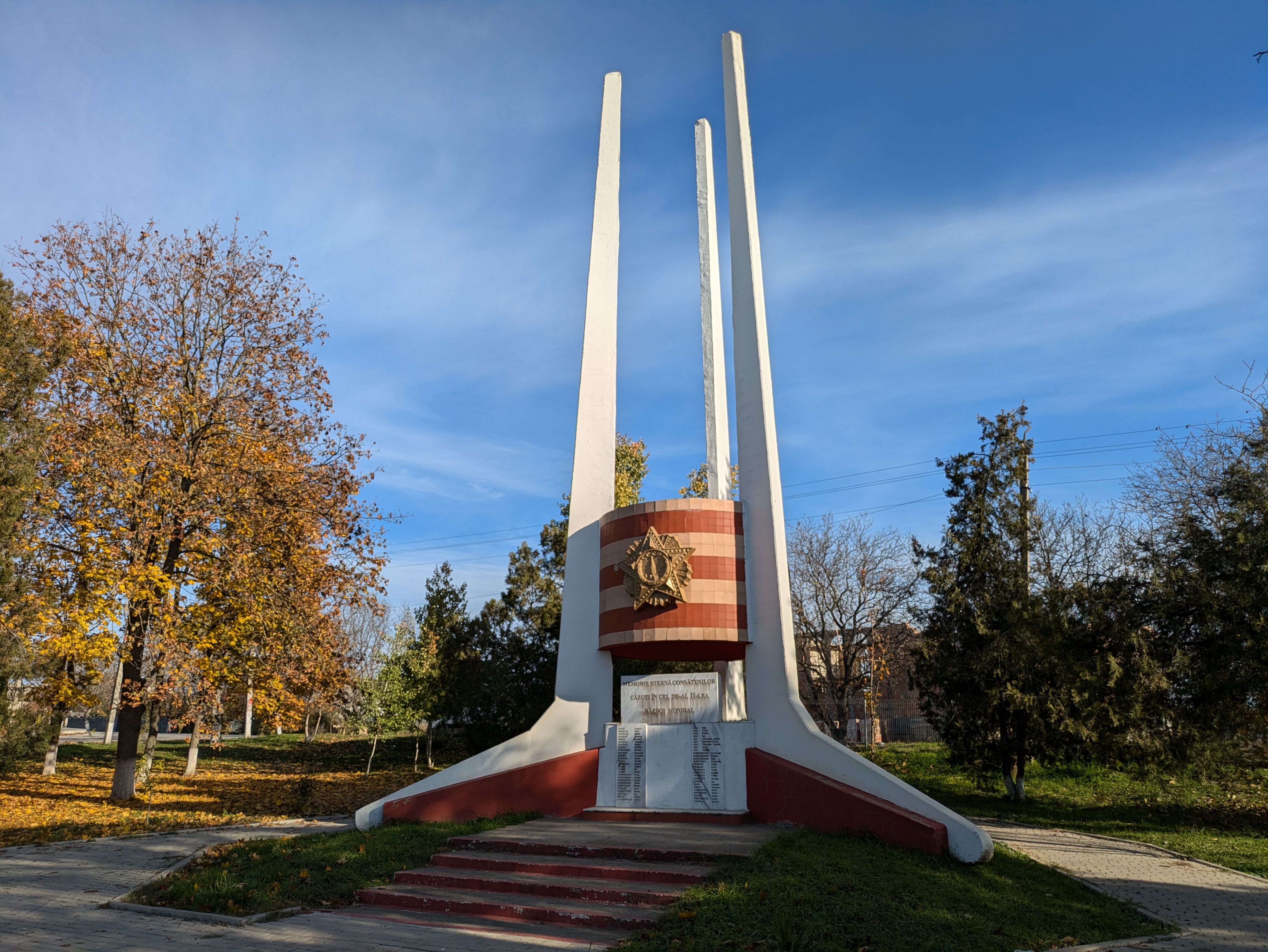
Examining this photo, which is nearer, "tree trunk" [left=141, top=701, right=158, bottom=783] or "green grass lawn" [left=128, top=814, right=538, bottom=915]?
"green grass lawn" [left=128, top=814, right=538, bottom=915]

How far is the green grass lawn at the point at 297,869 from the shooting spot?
9367mm

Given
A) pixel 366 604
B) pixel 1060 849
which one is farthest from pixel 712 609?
pixel 366 604

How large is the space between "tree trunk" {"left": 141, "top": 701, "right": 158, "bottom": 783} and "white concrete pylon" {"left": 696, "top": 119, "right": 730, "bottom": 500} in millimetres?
15391

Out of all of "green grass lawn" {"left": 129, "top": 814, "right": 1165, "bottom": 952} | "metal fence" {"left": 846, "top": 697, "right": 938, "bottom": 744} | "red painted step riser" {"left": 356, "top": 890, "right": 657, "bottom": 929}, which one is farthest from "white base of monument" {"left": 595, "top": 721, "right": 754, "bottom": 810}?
"metal fence" {"left": 846, "top": 697, "right": 938, "bottom": 744}

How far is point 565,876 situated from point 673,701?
511cm

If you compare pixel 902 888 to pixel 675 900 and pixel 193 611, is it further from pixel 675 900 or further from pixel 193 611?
pixel 193 611

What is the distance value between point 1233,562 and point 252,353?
2368 cm

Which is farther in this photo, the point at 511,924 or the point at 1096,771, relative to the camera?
the point at 1096,771

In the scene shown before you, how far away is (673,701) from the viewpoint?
49.2 feet

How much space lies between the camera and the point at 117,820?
16.0 m

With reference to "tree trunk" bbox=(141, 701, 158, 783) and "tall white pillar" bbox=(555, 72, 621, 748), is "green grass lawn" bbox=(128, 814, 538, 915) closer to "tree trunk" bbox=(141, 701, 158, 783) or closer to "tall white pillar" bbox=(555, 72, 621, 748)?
"tall white pillar" bbox=(555, 72, 621, 748)

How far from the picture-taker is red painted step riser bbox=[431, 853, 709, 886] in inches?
374

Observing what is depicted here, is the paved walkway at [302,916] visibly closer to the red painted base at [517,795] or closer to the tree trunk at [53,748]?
the red painted base at [517,795]

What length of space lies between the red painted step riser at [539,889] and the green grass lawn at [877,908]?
2.28ft
